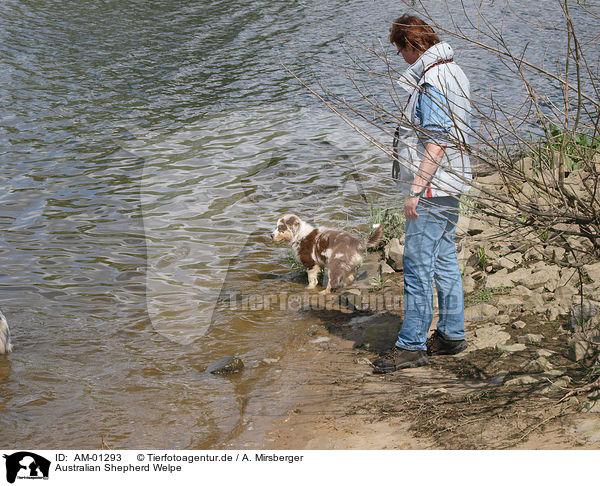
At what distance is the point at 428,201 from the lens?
17.1 feet

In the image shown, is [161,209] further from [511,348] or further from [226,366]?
[511,348]

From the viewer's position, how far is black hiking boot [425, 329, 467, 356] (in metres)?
5.71

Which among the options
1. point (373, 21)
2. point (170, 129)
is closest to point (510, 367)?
point (170, 129)

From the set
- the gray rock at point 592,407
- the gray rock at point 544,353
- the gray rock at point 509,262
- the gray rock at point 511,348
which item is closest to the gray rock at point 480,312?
the gray rock at point 511,348

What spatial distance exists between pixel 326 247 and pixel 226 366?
2.47 m

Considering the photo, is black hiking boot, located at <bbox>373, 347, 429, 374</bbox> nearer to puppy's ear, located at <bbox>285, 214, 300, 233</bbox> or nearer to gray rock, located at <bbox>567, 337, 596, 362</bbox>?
gray rock, located at <bbox>567, 337, 596, 362</bbox>

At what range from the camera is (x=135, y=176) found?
38.6ft

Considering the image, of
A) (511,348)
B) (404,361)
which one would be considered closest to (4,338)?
(404,361)

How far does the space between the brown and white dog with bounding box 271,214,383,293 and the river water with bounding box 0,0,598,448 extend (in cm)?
39

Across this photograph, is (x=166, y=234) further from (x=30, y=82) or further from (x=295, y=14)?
(x=295, y=14)

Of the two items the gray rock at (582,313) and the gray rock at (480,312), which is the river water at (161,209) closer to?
the gray rock at (480,312)

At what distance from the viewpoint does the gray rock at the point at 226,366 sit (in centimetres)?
600
